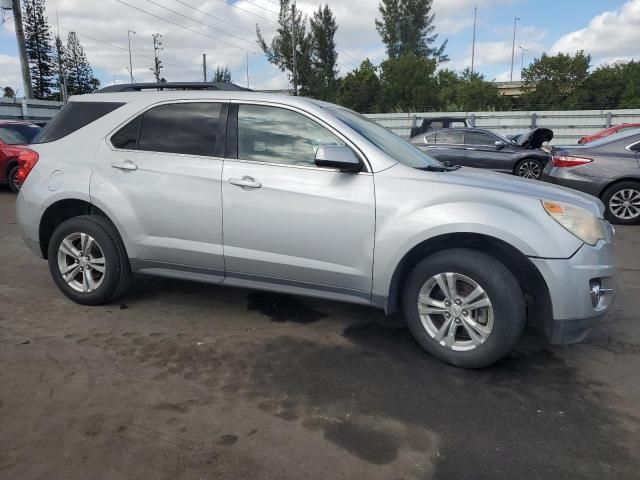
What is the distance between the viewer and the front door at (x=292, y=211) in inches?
133

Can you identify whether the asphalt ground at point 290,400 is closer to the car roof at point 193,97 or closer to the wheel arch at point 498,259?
the wheel arch at point 498,259

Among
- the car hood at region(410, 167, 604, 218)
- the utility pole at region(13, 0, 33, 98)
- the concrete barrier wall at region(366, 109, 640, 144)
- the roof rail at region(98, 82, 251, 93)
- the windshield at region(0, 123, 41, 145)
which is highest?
the utility pole at region(13, 0, 33, 98)

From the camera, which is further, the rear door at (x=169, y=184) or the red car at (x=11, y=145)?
the red car at (x=11, y=145)

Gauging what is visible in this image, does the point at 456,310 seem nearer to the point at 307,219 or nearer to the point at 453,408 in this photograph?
the point at 453,408

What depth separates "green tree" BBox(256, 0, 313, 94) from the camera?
2035 inches

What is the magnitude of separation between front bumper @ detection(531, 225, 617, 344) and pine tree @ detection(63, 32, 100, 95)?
8325 centimetres

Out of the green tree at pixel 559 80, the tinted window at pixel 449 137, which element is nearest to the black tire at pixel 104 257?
the tinted window at pixel 449 137

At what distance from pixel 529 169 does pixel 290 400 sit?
11.5 meters

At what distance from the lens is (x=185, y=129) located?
3949mm

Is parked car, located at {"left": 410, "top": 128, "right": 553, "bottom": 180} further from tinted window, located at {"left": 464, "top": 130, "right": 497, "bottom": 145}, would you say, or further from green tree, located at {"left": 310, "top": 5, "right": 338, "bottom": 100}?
green tree, located at {"left": 310, "top": 5, "right": 338, "bottom": 100}

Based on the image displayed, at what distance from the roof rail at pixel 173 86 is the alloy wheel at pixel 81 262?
1.41 m

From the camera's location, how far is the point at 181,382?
3.05 metres

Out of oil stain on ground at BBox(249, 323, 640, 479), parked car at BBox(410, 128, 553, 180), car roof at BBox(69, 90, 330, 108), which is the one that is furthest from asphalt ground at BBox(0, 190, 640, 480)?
parked car at BBox(410, 128, 553, 180)

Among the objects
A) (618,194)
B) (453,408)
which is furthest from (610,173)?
(453,408)
